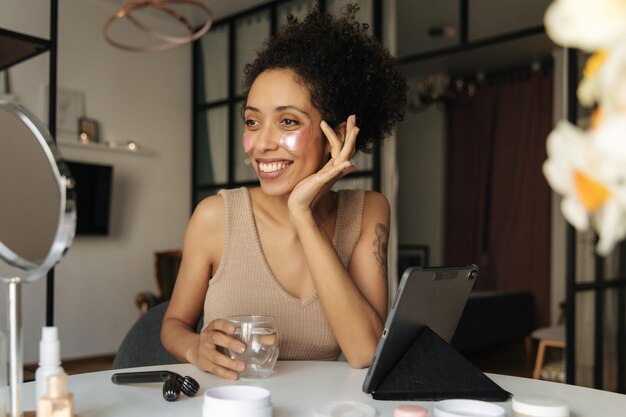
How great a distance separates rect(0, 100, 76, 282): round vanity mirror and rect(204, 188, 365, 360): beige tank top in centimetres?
85

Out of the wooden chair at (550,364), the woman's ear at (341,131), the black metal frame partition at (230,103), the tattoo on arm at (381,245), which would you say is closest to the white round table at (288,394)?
the tattoo on arm at (381,245)

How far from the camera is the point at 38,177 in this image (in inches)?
24.4

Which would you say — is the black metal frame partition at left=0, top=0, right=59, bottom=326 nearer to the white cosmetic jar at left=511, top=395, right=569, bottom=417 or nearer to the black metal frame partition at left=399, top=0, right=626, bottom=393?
the white cosmetic jar at left=511, top=395, right=569, bottom=417

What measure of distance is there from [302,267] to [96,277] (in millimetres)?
4066

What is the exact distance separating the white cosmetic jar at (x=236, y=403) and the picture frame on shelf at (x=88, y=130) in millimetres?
4558

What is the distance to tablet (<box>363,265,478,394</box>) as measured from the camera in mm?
903

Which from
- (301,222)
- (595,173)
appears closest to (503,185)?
(301,222)

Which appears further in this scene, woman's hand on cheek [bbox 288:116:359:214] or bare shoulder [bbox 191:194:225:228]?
bare shoulder [bbox 191:194:225:228]

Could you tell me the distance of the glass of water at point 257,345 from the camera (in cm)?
102

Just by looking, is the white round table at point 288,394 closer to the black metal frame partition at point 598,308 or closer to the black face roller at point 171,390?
the black face roller at point 171,390

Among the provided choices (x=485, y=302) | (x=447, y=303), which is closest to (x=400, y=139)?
(x=485, y=302)

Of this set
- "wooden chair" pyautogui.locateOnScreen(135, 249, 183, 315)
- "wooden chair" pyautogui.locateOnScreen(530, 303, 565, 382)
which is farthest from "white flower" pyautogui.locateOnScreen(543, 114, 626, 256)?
"wooden chair" pyautogui.locateOnScreen(135, 249, 183, 315)

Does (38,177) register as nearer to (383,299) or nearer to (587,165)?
(587,165)

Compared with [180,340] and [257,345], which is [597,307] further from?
[257,345]
